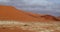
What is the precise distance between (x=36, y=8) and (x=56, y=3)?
352mm

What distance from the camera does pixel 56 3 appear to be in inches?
99.9

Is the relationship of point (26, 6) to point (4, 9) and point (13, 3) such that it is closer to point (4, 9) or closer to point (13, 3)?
point (13, 3)

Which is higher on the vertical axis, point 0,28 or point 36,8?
point 36,8

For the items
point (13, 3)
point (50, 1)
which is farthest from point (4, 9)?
point (50, 1)

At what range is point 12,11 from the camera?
88.6 inches

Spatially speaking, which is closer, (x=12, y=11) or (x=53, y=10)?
(x=12, y=11)

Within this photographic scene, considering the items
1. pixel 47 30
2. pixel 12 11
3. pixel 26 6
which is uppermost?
pixel 26 6

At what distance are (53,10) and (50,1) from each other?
6.3 inches

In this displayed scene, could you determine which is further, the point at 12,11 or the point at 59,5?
the point at 59,5

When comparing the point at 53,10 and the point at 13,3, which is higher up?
the point at 13,3

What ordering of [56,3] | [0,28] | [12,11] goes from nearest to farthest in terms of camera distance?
[0,28]
[12,11]
[56,3]

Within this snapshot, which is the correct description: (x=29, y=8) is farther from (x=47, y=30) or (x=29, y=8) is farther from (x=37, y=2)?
(x=47, y=30)

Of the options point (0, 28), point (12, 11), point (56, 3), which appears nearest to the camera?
point (0, 28)

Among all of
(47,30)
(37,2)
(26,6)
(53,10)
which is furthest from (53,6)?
(47,30)
